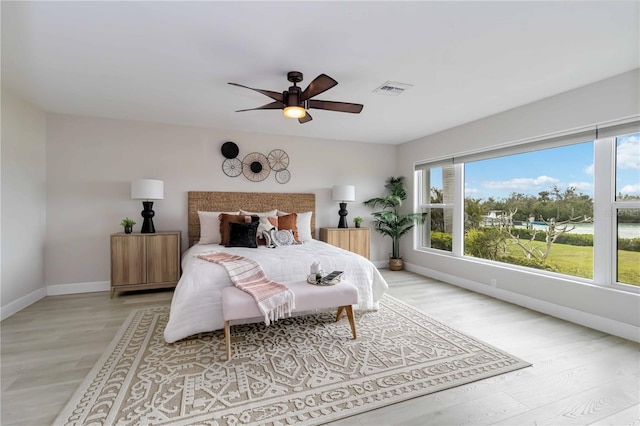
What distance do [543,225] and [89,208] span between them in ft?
19.5

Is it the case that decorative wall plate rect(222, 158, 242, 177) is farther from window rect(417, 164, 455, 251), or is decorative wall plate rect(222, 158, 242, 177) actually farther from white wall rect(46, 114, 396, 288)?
window rect(417, 164, 455, 251)

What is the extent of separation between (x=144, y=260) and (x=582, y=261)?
520cm

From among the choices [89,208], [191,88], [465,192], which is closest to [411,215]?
[465,192]

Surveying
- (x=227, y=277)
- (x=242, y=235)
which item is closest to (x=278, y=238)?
(x=242, y=235)

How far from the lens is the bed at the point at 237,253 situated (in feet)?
8.41

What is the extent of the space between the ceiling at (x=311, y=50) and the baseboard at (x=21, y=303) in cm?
231

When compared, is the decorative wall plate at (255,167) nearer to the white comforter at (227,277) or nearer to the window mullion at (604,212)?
the white comforter at (227,277)

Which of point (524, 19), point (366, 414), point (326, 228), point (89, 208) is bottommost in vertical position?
point (366, 414)

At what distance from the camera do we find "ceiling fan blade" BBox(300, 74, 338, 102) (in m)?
2.21

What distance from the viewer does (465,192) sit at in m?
4.57

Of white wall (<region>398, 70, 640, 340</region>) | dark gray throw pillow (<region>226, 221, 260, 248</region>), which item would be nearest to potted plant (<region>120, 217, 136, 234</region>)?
dark gray throw pillow (<region>226, 221, 260, 248</region>)

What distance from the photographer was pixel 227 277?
106 inches

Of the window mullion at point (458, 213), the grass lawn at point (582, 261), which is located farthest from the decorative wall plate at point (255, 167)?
the grass lawn at point (582, 261)

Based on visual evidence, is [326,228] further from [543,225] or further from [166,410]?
[166,410]
